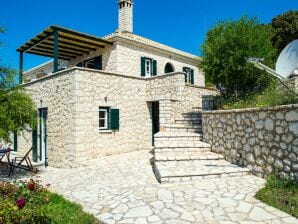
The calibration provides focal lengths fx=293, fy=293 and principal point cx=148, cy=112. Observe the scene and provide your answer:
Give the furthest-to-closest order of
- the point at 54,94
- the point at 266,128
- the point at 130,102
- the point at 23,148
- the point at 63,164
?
1. the point at 23,148
2. the point at 130,102
3. the point at 54,94
4. the point at 63,164
5. the point at 266,128

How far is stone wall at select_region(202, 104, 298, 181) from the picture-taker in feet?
23.0

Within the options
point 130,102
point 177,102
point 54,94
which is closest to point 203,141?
point 177,102

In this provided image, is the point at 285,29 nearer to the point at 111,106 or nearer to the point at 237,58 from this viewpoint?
the point at 237,58

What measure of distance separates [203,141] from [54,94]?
6958 millimetres

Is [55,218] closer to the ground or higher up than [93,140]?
closer to the ground

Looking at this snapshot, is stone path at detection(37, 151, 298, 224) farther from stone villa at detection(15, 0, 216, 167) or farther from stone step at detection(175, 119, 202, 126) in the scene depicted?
stone step at detection(175, 119, 202, 126)

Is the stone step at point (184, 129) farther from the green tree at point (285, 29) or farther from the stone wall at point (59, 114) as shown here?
the green tree at point (285, 29)

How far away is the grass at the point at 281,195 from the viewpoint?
18.6 feet

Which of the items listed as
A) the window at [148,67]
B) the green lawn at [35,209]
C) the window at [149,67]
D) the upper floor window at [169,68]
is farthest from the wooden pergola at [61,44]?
the green lawn at [35,209]

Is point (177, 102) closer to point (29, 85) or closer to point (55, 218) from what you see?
point (29, 85)

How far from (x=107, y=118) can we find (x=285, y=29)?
15.7 meters

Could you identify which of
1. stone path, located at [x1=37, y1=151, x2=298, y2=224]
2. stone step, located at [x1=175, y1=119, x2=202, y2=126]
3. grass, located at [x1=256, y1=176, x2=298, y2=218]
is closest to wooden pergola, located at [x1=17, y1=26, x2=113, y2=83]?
stone step, located at [x1=175, y1=119, x2=202, y2=126]

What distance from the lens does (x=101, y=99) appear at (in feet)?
42.4

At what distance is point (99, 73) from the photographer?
12.9 metres
